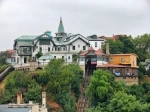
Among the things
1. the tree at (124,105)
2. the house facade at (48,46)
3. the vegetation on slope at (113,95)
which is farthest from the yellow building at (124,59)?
the tree at (124,105)

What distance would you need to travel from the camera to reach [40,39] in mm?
32688

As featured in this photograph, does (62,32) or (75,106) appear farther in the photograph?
(62,32)

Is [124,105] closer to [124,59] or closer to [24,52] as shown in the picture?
[124,59]

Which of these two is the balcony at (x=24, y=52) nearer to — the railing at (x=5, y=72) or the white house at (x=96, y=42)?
the railing at (x=5, y=72)

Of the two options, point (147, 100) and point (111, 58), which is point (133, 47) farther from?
point (147, 100)

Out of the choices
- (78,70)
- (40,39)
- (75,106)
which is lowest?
(75,106)

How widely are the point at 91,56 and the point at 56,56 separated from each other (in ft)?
9.65

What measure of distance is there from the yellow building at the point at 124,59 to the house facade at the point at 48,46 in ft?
8.21

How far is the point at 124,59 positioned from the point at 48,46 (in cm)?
495

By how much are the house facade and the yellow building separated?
8.21ft

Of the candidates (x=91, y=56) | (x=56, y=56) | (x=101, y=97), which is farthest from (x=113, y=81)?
(x=56, y=56)

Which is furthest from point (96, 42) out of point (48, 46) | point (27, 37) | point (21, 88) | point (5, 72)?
point (21, 88)

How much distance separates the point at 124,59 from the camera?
30.2 metres

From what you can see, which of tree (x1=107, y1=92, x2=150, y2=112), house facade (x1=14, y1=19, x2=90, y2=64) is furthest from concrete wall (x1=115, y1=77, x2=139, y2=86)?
tree (x1=107, y1=92, x2=150, y2=112)
